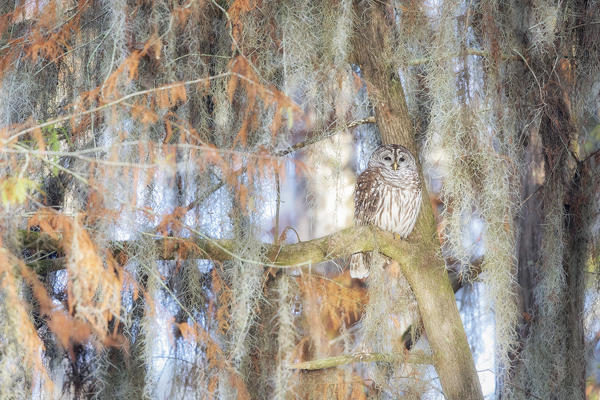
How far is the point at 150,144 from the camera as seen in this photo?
318 centimetres

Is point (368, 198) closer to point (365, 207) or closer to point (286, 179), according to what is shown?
point (365, 207)

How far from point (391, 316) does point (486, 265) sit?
59cm

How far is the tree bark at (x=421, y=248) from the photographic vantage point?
13.2 ft

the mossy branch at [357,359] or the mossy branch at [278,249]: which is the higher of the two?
the mossy branch at [278,249]

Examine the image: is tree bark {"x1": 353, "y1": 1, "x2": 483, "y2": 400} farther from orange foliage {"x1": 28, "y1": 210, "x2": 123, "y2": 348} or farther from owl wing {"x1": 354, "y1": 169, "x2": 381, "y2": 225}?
orange foliage {"x1": 28, "y1": 210, "x2": 123, "y2": 348}

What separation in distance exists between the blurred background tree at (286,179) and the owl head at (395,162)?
92 millimetres

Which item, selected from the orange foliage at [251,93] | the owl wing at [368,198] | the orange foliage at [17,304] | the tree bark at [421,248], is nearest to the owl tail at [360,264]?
the owl wing at [368,198]

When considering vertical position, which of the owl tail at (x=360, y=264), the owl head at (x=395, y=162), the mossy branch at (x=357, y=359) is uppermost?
the owl head at (x=395, y=162)

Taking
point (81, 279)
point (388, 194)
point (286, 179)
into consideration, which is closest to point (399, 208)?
point (388, 194)

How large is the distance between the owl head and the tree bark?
0.26 ft

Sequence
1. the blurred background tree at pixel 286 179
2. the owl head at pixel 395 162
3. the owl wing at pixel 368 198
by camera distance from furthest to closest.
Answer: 1. the owl wing at pixel 368 198
2. the owl head at pixel 395 162
3. the blurred background tree at pixel 286 179

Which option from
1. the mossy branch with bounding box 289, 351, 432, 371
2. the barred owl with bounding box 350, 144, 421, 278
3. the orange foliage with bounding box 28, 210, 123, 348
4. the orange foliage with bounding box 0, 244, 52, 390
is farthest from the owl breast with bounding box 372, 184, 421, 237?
the orange foliage with bounding box 0, 244, 52, 390

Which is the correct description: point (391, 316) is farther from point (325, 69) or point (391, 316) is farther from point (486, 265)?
point (325, 69)

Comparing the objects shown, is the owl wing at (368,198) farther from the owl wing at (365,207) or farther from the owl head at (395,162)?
the owl head at (395,162)
